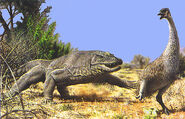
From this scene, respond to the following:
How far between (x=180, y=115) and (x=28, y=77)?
444cm

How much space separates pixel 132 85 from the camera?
7.04 meters

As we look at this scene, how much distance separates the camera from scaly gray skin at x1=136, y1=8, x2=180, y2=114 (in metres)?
4.75

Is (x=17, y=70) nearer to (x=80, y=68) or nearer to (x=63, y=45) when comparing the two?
(x=80, y=68)

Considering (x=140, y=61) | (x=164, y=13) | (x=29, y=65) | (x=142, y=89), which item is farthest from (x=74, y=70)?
(x=140, y=61)

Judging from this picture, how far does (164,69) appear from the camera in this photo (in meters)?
Result: 4.80

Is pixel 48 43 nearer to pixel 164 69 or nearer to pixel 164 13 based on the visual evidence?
pixel 164 13

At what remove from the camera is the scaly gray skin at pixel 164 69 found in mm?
4754

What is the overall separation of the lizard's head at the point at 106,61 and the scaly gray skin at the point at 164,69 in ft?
3.32

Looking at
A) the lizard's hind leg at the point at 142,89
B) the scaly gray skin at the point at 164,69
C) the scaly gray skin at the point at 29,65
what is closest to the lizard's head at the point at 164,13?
the scaly gray skin at the point at 164,69

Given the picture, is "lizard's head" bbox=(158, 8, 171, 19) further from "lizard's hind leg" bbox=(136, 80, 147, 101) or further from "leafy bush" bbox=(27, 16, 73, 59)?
"leafy bush" bbox=(27, 16, 73, 59)

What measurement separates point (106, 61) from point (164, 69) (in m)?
1.74

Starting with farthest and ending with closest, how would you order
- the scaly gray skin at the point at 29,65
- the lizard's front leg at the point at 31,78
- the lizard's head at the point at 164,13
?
1. the scaly gray skin at the point at 29,65
2. the lizard's front leg at the point at 31,78
3. the lizard's head at the point at 164,13

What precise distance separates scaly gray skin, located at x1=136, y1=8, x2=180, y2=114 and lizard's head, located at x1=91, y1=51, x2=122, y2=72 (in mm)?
1012

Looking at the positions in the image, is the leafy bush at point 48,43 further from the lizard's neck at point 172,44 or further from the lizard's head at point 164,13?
the lizard's neck at point 172,44
